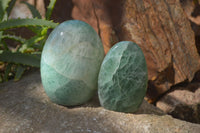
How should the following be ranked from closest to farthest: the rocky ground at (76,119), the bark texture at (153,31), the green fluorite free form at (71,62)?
the rocky ground at (76,119)
the green fluorite free form at (71,62)
the bark texture at (153,31)

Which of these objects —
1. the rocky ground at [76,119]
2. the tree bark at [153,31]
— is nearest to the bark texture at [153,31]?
the tree bark at [153,31]

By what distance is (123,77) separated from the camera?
1.11m

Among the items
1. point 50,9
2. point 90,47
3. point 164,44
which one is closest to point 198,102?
point 164,44

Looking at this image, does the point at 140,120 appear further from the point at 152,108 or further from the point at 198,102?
the point at 198,102

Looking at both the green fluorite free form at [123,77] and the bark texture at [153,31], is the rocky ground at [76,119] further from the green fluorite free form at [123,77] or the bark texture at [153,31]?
the bark texture at [153,31]

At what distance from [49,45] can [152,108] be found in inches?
29.9

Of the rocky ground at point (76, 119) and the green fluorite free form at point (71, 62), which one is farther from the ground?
the green fluorite free form at point (71, 62)

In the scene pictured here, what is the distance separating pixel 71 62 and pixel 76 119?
30 centimetres

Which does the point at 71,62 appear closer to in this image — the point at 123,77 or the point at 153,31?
the point at 123,77

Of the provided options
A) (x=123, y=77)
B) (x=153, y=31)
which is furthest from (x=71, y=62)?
(x=153, y=31)

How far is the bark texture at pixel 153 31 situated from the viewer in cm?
159

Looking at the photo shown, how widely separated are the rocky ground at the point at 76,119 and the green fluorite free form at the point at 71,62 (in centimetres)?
9

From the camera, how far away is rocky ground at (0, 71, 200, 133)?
1033 millimetres

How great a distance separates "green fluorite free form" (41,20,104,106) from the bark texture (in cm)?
46
